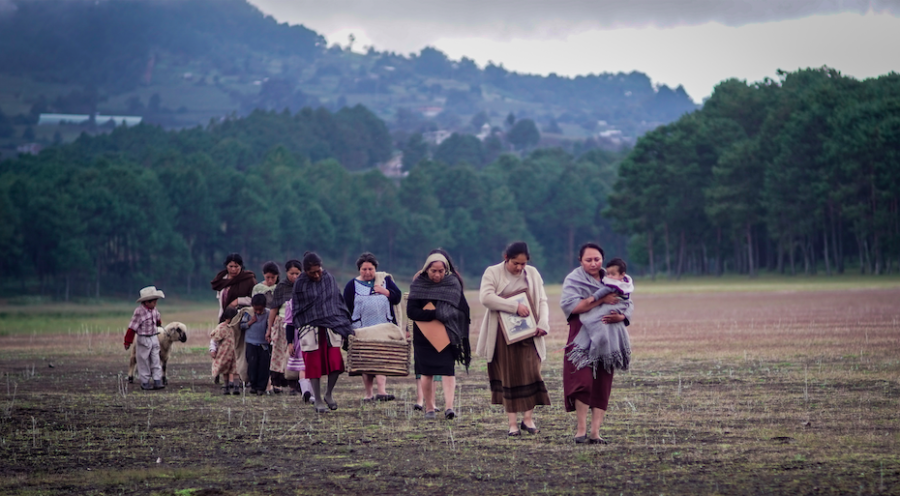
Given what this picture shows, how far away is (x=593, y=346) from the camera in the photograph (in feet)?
35.4

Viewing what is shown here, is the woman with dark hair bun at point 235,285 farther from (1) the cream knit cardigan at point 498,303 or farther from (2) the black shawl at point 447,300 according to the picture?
(1) the cream knit cardigan at point 498,303

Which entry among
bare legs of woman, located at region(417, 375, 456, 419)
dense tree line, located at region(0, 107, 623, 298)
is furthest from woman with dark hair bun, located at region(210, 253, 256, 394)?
dense tree line, located at region(0, 107, 623, 298)

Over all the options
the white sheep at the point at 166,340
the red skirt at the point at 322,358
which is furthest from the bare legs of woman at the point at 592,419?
the white sheep at the point at 166,340

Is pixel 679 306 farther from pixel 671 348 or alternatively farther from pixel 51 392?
pixel 51 392

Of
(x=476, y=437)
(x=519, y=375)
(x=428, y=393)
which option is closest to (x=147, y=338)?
(x=428, y=393)

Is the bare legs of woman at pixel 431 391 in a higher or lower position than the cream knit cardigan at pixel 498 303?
lower

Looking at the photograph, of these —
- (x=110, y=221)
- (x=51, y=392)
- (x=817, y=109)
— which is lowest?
(x=51, y=392)

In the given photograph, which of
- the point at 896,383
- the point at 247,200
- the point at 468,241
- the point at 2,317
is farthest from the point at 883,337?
the point at 468,241

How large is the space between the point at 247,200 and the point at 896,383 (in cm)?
10067

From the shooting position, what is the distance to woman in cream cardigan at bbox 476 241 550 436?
37.8ft

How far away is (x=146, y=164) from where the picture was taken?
468ft

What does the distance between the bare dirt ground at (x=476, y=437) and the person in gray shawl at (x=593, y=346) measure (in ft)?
1.33

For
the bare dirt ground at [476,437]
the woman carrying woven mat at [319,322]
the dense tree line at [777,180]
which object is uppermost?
the dense tree line at [777,180]

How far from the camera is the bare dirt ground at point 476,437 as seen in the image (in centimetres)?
888
